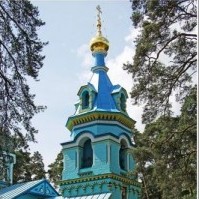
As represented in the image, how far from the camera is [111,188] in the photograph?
19.4 meters

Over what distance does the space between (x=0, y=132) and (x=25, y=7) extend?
8.70 feet

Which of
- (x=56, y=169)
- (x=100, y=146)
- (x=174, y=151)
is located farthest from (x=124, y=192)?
(x=56, y=169)

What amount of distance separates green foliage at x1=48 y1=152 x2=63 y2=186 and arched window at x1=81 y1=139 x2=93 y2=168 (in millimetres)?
10118

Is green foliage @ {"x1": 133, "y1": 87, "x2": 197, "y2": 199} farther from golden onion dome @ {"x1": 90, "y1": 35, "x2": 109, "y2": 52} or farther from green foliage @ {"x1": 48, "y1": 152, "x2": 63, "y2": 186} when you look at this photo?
green foliage @ {"x1": 48, "y1": 152, "x2": 63, "y2": 186}

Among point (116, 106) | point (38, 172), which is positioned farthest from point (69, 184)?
point (38, 172)

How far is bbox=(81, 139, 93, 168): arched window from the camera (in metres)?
20.8

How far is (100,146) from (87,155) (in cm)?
105

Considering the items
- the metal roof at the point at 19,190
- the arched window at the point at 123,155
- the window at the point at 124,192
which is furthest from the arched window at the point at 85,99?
the window at the point at 124,192

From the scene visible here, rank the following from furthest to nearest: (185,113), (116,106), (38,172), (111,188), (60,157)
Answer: (38,172) < (60,157) < (116,106) < (111,188) < (185,113)

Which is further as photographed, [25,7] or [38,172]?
[38,172]

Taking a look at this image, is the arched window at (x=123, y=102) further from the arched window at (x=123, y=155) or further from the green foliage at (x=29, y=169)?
the green foliage at (x=29, y=169)

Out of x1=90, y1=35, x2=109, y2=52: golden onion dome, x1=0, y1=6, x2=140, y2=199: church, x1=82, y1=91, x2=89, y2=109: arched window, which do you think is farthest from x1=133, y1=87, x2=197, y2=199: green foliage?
x1=90, y1=35, x2=109, y2=52: golden onion dome

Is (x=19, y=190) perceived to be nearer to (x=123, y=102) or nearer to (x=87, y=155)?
(x=87, y=155)

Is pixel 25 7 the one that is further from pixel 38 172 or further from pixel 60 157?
pixel 38 172
